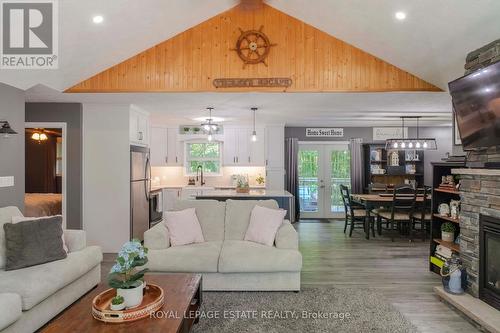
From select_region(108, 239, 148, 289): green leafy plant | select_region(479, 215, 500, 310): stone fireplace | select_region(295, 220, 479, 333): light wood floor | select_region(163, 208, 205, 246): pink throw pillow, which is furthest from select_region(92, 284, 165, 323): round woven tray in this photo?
select_region(479, 215, 500, 310): stone fireplace

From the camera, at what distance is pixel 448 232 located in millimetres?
4121

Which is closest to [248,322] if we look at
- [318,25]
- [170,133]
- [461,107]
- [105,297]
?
[105,297]


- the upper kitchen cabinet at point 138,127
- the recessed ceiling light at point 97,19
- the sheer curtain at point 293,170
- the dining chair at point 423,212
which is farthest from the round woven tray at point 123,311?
the sheer curtain at point 293,170

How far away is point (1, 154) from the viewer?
3.80m

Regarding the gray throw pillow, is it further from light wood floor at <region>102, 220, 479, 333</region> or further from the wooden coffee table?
light wood floor at <region>102, 220, 479, 333</region>

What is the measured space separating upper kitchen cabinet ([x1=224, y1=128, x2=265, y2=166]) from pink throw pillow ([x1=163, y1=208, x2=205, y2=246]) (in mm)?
3787

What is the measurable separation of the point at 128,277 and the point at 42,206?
412 centimetres

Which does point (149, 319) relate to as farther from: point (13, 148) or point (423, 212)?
point (423, 212)

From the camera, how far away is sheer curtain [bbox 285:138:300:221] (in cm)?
820

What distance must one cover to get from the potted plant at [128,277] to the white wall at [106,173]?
3.27 m

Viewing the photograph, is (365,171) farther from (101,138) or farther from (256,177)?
(101,138)

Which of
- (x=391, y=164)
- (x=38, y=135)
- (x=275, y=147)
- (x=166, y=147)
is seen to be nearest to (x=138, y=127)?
(x=166, y=147)

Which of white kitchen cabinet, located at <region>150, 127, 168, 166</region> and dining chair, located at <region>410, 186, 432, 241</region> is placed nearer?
dining chair, located at <region>410, 186, 432, 241</region>

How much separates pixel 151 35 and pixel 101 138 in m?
2.04
